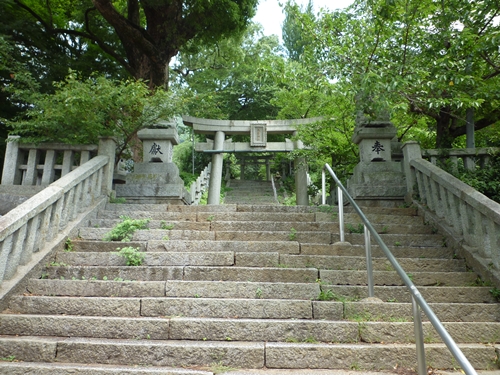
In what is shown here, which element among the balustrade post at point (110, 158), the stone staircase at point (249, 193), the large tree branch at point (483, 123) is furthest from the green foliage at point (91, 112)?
the stone staircase at point (249, 193)

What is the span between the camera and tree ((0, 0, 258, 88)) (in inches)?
385

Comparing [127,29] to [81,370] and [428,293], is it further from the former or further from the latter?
[428,293]

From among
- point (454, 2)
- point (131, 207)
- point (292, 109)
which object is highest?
point (292, 109)

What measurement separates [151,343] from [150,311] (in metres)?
0.51

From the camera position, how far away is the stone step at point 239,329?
3188 millimetres

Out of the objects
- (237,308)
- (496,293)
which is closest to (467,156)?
(496,293)

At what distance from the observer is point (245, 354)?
2.93 metres

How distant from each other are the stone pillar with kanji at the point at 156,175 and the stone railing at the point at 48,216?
0.66 metres

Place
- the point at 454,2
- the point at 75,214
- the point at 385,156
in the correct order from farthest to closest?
the point at 385,156 → the point at 75,214 → the point at 454,2

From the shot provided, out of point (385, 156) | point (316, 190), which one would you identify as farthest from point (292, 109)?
point (385, 156)

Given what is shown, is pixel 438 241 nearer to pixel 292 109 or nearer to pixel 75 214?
pixel 75 214

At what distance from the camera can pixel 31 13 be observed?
36.2 feet

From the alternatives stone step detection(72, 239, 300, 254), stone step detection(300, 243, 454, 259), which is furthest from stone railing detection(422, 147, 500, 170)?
stone step detection(72, 239, 300, 254)

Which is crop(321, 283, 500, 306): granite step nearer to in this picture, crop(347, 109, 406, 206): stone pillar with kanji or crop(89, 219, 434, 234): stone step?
crop(89, 219, 434, 234): stone step
